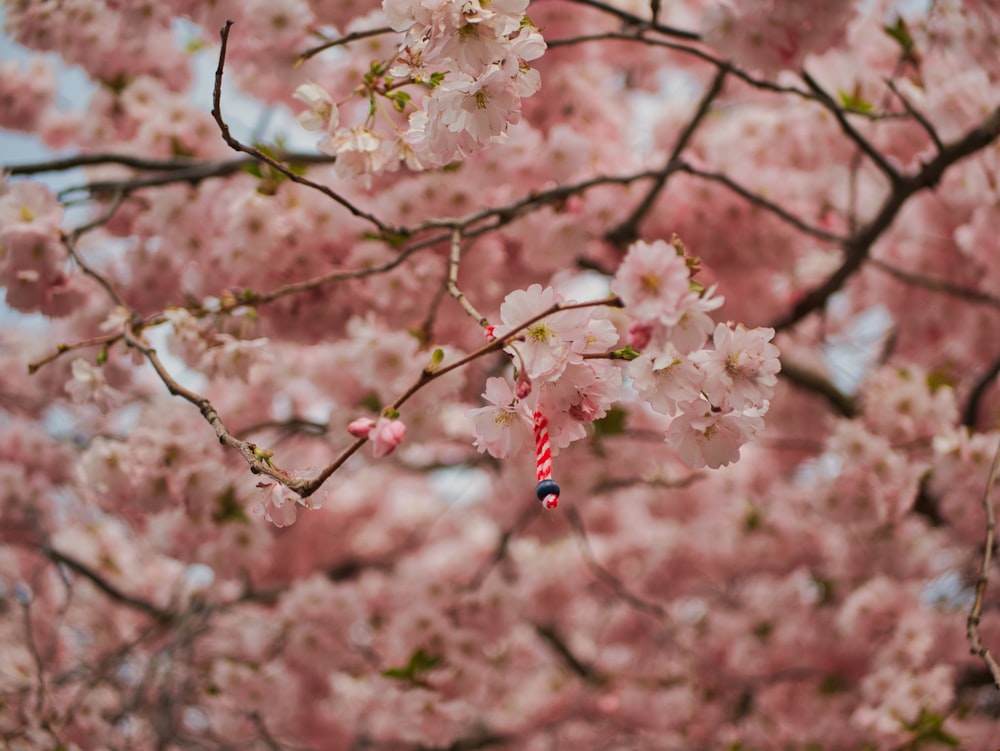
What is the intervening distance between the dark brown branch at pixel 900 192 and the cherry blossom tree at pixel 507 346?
21 millimetres

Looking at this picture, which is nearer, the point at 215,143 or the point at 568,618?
the point at 215,143

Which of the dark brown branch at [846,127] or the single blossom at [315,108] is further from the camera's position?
the dark brown branch at [846,127]

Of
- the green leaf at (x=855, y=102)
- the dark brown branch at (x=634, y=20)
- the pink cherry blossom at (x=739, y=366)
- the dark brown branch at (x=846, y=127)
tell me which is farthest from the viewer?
the green leaf at (x=855, y=102)

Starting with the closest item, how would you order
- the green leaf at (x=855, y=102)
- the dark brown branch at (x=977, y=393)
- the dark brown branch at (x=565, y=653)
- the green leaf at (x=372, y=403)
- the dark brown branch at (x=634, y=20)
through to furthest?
1. the dark brown branch at (x=634, y=20)
2. the green leaf at (x=372, y=403)
3. the green leaf at (x=855, y=102)
4. the dark brown branch at (x=977, y=393)
5. the dark brown branch at (x=565, y=653)

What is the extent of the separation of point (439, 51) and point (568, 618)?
4.47 metres

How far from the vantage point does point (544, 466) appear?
0.94m

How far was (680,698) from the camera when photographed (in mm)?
4184

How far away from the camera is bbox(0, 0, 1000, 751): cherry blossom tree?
1.05m

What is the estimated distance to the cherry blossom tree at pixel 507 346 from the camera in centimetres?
105

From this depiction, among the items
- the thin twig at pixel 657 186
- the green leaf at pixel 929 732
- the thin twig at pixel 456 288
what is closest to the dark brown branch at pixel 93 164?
the thin twig at pixel 456 288

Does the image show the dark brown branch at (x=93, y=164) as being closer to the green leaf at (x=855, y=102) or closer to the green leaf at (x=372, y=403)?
the green leaf at (x=372, y=403)

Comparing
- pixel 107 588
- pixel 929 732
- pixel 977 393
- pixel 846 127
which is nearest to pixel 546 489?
pixel 846 127

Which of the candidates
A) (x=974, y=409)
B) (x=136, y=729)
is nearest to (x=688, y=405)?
(x=136, y=729)

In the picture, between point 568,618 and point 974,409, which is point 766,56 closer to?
point 974,409
